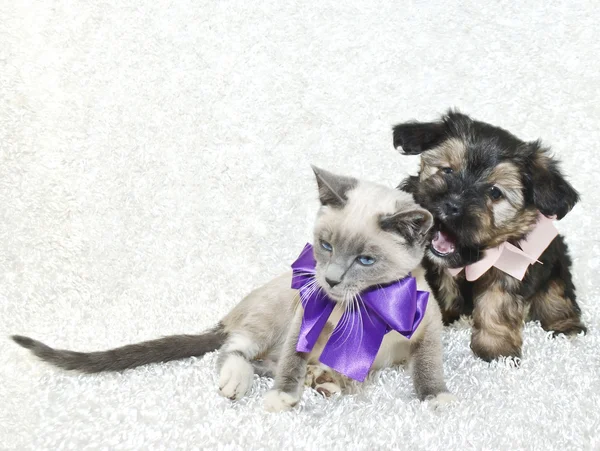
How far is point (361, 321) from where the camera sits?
6.38ft

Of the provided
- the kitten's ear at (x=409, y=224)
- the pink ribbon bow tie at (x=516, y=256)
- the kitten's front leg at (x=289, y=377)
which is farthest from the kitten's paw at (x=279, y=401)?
the pink ribbon bow tie at (x=516, y=256)

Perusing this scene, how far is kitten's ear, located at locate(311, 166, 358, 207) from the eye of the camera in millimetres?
1879

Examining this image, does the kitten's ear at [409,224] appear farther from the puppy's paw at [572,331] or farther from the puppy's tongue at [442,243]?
the puppy's paw at [572,331]

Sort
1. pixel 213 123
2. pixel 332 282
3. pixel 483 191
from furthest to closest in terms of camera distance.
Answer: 1. pixel 213 123
2. pixel 483 191
3. pixel 332 282

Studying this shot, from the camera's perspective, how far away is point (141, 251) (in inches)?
109

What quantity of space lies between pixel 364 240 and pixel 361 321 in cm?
25

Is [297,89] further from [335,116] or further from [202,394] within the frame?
[202,394]

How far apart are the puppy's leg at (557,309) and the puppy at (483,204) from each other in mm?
72

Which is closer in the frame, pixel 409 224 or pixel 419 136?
pixel 409 224

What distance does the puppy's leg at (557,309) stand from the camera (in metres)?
2.39

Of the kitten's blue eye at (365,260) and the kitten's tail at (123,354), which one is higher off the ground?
the kitten's blue eye at (365,260)

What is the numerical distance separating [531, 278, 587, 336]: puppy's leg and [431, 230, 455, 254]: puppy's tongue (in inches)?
18.8

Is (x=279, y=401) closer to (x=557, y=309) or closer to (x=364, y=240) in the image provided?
(x=364, y=240)

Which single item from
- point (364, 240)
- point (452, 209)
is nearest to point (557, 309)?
point (452, 209)
